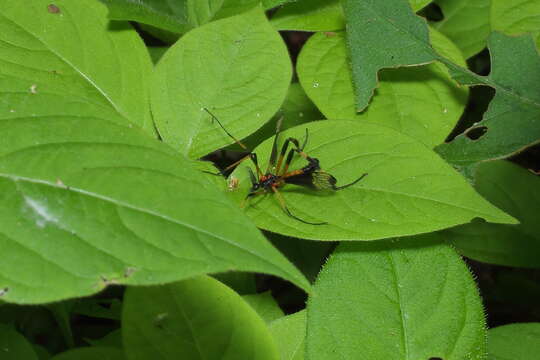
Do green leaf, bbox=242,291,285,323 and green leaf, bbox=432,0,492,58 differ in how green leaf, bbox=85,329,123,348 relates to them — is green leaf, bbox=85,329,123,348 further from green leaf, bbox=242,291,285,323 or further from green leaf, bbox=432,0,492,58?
green leaf, bbox=432,0,492,58

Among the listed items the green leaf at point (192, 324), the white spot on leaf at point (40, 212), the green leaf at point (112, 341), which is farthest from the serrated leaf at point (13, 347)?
the white spot on leaf at point (40, 212)

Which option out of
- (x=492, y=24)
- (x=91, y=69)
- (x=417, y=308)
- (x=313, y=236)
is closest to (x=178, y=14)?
(x=91, y=69)

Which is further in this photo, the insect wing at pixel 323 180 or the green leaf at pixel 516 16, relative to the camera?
the green leaf at pixel 516 16

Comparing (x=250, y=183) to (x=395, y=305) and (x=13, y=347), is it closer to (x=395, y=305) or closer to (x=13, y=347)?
(x=395, y=305)

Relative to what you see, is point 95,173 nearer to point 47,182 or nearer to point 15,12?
point 47,182

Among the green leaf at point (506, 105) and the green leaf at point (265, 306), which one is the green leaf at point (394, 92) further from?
the green leaf at point (265, 306)

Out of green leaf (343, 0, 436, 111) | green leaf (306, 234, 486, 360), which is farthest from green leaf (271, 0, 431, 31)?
green leaf (306, 234, 486, 360)
